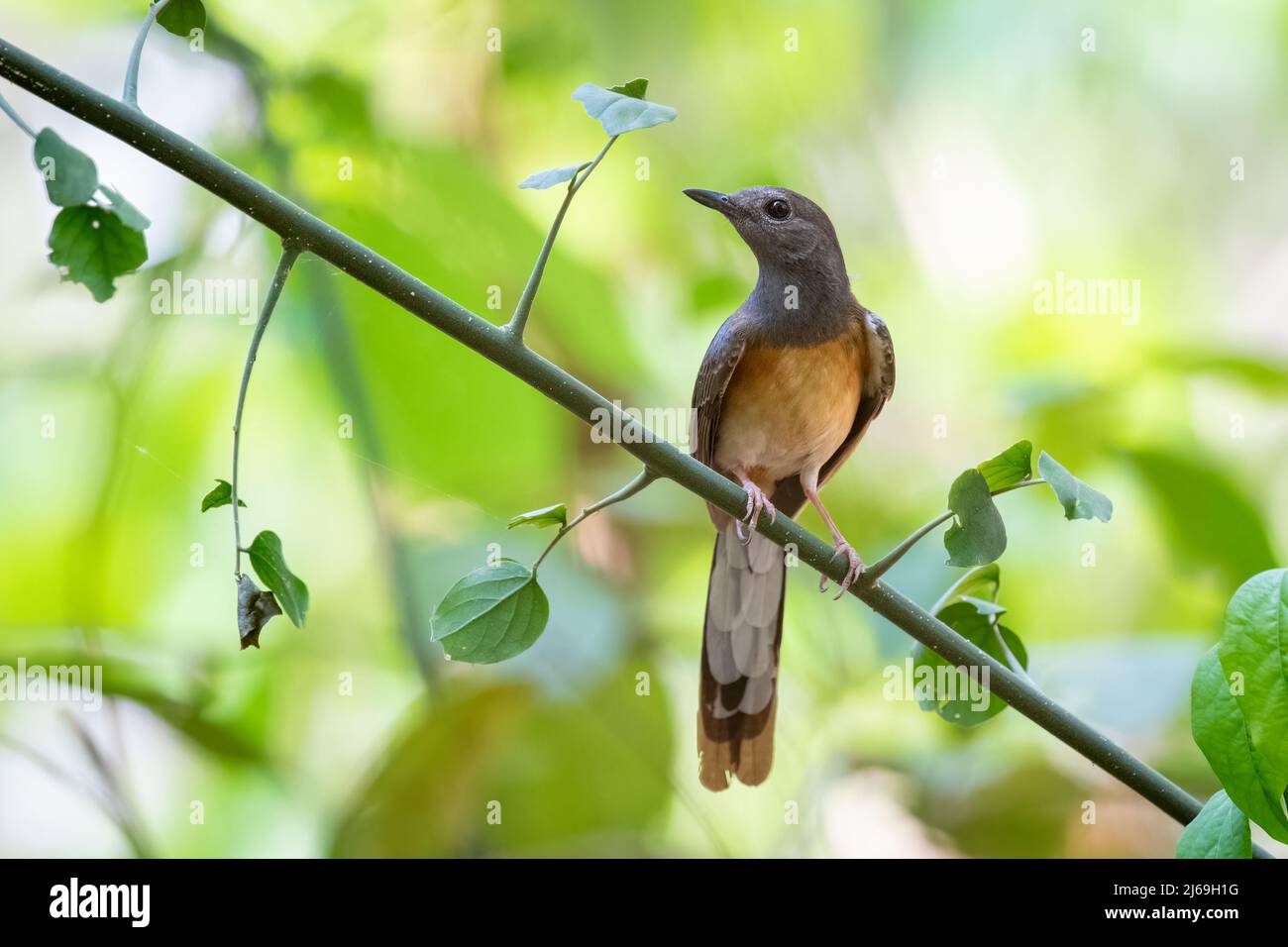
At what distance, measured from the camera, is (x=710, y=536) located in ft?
9.81

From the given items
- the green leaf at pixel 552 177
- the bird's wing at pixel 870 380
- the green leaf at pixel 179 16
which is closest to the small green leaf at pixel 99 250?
the green leaf at pixel 179 16

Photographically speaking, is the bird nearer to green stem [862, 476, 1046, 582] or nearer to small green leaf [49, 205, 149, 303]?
green stem [862, 476, 1046, 582]

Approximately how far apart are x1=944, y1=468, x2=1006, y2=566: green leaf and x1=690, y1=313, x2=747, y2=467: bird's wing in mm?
1168

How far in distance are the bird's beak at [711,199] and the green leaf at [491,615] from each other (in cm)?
106

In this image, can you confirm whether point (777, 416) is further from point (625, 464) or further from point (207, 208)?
point (207, 208)

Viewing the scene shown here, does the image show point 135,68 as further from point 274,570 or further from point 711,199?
point 711,199

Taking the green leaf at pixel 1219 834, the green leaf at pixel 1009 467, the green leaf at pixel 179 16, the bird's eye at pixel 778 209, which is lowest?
the green leaf at pixel 1219 834

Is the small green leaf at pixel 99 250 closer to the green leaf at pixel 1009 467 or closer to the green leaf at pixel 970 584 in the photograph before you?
the green leaf at pixel 1009 467

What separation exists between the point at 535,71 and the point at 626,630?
5.50 feet

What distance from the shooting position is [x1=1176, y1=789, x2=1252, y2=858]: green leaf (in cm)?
121

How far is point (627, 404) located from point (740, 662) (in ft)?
3.58

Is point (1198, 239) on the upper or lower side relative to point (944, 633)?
upper

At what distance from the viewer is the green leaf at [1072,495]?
1224 millimetres
